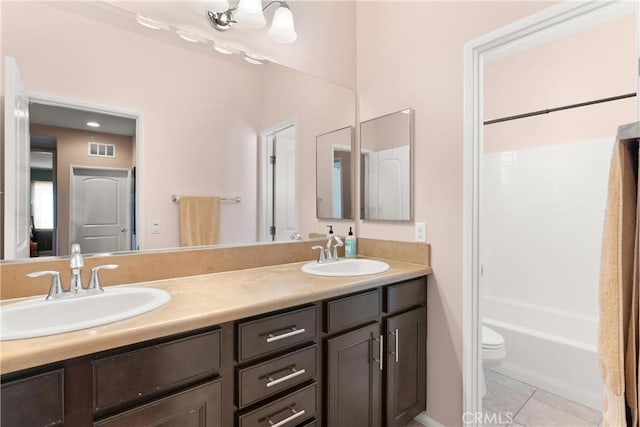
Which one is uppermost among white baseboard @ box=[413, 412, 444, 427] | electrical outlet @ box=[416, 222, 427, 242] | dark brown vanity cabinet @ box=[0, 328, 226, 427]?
electrical outlet @ box=[416, 222, 427, 242]

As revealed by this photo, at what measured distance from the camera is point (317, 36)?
1.98 meters

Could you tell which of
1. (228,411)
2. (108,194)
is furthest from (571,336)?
(108,194)

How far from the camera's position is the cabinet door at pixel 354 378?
4.27 feet

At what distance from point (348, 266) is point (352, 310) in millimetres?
514

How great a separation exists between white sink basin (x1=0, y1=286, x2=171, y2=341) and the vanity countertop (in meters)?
0.03

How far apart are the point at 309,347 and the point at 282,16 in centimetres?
168

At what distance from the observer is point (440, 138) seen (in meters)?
1.68

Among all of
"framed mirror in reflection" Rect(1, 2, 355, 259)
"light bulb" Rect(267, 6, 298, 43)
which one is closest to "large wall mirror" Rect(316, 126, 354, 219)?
"framed mirror in reflection" Rect(1, 2, 355, 259)

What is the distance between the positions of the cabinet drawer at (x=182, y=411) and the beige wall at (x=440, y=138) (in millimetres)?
1205

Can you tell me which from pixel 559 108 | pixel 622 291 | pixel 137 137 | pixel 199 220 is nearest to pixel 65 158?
pixel 137 137

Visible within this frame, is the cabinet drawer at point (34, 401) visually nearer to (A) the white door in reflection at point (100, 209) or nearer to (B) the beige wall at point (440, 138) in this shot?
(A) the white door in reflection at point (100, 209)

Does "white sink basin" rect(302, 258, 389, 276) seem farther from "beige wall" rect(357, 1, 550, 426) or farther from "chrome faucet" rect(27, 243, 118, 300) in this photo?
"chrome faucet" rect(27, 243, 118, 300)

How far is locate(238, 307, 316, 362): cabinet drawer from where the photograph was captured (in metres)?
1.04

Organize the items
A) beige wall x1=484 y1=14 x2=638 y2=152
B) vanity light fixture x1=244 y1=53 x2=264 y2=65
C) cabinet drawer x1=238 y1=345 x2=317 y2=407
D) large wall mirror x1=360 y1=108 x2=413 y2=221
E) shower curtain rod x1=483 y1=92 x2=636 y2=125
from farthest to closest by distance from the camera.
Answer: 1. beige wall x1=484 y1=14 x2=638 y2=152
2. shower curtain rod x1=483 y1=92 x2=636 y2=125
3. large wall mirror x1=360 y1=108 x2=413 y2=221
4. vanity light fixture x1=244 y1=53 x2=264 y2=65
5. cabinet drawer x1=238 y1=345 x2=317 y2=407
